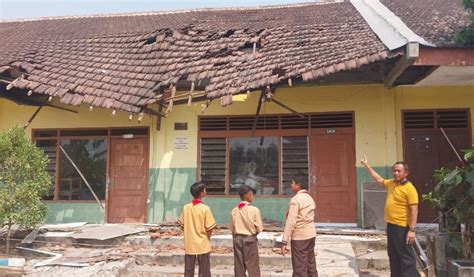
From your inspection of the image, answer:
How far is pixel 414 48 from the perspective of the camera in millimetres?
6887

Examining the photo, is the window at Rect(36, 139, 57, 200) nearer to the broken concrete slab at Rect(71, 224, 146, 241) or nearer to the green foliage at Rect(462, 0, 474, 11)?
the broken concrete slab at Rect(71, 224, 146, 241)

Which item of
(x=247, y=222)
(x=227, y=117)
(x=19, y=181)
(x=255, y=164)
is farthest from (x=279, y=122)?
(x=19, y=181)

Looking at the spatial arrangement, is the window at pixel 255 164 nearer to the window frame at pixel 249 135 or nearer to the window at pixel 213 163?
the window frame at pixel 249 135

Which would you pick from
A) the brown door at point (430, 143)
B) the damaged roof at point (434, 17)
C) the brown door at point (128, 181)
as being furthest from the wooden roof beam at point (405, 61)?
the brown door at point (128, 181)

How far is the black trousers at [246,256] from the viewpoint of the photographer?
5418 mm

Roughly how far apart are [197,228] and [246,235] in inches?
24.0

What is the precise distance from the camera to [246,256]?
17.8 feet

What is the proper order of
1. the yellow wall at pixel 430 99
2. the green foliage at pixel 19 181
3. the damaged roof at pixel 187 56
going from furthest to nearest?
the yellow wall at pixel 430 99 → the damaged roof at pixel 187 56 → the green foliage at pixel 19 181

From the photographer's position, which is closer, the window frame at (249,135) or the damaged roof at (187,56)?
the damaged roof at (187,56)

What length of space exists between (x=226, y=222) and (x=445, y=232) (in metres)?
4.52

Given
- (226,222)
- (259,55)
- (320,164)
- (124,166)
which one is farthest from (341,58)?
(124,166)

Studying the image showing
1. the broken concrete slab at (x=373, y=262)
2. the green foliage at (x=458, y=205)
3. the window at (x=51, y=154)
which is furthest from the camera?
the window at (x=51, y=154)

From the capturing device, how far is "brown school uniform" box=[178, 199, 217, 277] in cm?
532

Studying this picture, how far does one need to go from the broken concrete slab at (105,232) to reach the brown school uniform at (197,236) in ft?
10.2
